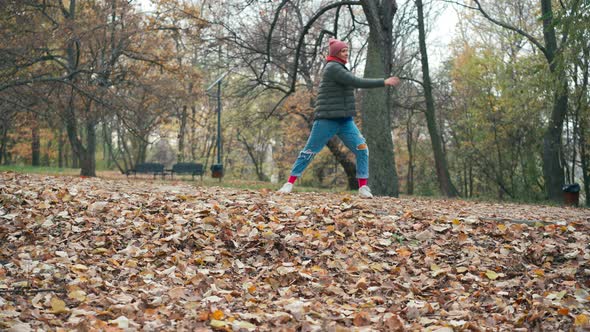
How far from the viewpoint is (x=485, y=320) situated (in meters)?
4.07

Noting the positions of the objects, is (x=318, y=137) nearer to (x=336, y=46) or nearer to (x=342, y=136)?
(x=342, y=136)

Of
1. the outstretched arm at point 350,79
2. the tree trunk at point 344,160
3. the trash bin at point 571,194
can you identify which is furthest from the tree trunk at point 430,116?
the outstretched arm at point 350,79

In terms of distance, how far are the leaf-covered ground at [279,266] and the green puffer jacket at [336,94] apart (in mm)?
1261

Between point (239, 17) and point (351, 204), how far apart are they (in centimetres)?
1295

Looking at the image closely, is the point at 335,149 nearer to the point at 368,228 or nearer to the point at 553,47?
the point at 553,47

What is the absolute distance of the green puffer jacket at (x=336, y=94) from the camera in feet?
24.8

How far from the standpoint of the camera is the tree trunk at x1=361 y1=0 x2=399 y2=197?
11055mm

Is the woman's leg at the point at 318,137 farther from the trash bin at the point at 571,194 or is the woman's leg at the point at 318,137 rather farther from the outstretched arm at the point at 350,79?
the trash bin at the point at 571,194

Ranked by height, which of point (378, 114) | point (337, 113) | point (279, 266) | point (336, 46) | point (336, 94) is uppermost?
point (336, 46)

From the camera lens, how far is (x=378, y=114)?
36.4 ft

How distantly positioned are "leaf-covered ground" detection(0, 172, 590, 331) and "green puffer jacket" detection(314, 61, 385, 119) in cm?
126

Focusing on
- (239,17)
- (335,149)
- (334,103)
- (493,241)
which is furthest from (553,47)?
(493,241)

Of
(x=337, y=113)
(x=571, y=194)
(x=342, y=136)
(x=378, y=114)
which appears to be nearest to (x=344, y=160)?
(x=571, y=194)

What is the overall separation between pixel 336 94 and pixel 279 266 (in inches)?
131
